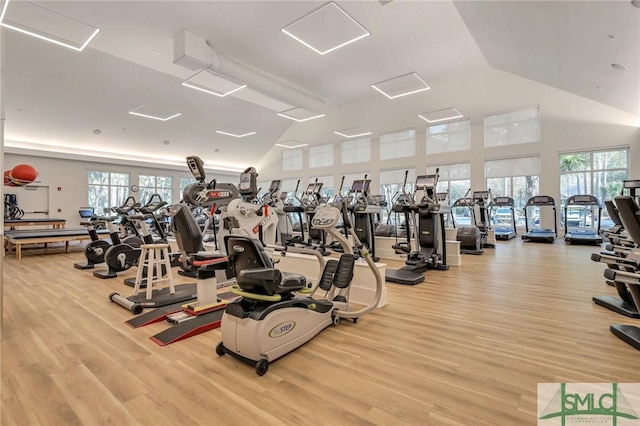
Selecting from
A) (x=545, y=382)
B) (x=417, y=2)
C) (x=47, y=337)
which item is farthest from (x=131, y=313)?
(x=417, y=2)

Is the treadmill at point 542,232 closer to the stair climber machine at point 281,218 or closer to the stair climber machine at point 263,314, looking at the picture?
the stair climber machine at point 281,218

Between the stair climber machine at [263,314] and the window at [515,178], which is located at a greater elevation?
the window at [515,178]

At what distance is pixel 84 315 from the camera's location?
134 inches

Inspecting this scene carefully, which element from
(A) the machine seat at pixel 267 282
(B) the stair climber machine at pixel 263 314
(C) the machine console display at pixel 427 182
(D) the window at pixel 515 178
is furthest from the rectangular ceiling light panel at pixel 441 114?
(A) the machine seat at pixel 267 282

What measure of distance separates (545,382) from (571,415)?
1.02 feet

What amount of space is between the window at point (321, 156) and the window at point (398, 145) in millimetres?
2801

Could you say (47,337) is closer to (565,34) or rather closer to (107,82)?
(565,34)

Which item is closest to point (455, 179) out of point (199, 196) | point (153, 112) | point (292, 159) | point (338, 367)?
point (292, 159)

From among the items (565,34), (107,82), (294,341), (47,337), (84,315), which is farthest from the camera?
(107,82)

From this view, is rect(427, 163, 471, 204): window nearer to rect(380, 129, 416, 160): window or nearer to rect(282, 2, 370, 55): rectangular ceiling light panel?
rect(380, 129, 416, 160): window

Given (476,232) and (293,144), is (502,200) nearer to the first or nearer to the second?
(476,232)

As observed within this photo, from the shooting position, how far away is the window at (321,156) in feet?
50.6

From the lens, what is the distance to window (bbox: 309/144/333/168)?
50.6 ft

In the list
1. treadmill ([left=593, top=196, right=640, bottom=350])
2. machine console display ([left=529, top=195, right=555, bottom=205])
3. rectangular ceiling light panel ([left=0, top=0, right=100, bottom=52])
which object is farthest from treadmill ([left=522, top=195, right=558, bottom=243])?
rectangular ceiling light panel ([left=0, top=0, right=100, bottom=52])
